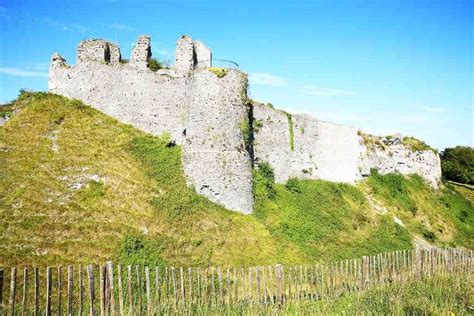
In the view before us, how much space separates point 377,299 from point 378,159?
88.8ft

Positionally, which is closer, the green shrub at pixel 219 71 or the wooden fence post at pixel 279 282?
the wooden fence post at pixel 279 282

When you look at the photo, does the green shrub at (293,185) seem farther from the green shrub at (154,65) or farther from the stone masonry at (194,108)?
the green shrub at (154,65)

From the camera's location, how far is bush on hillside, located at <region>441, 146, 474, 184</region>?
58812 millimetres

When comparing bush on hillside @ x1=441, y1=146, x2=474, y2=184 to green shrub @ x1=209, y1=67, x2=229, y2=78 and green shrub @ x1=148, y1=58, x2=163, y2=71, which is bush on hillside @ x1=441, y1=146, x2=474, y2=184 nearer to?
green shrub @ x1=209, y1=67, x2=229, y2=78

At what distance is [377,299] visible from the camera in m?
12.4

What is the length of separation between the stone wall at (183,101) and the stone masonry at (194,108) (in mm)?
55

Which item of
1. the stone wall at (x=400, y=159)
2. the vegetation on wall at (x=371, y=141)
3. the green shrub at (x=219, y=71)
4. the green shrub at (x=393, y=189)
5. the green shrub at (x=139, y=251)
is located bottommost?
the green shrub at (x=139, y=251)

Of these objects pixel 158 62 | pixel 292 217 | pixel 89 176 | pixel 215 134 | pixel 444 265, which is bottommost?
pixel 444 265

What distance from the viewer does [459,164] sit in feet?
204

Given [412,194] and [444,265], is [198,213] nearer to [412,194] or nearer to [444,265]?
[444,265]

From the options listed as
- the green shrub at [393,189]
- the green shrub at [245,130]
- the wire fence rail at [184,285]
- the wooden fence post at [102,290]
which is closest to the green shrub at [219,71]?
the green shrub at [245,130]

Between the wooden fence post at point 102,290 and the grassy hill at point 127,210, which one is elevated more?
the grassy hill at point 127,210

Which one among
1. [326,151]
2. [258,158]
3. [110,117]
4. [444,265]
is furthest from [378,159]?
[110,117]

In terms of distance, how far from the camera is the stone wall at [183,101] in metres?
22.4
